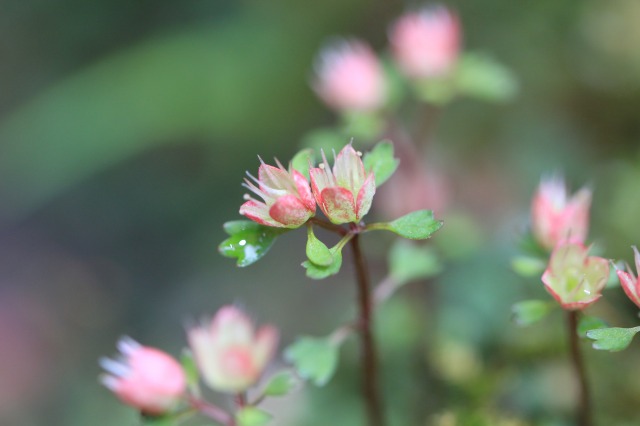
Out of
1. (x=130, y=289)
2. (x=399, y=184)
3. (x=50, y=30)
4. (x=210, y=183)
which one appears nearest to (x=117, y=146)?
(x=210, y=183)

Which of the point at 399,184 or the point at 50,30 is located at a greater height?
the point at 50,30

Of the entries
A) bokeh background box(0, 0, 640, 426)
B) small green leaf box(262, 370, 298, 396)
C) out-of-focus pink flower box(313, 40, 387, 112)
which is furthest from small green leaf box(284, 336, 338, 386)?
out-of-focus pink flower box(313, 40, 387, 112)

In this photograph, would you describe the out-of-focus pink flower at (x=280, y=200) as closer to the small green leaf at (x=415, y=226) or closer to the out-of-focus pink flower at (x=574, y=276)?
the small green leaf at (x=415, y=226)

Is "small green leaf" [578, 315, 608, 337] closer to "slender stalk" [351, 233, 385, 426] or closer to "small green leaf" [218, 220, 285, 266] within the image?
"slender stalk" [351, 233, 385, 426]

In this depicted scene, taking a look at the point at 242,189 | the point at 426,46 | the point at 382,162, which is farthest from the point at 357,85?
the point at 242,189

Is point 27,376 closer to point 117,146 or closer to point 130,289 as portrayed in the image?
point 130,289

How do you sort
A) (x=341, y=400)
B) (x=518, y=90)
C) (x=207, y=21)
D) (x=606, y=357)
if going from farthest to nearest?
(x=207, y=21), (x=518, y=90), (x=341, y=400), (x=606, y=357)
